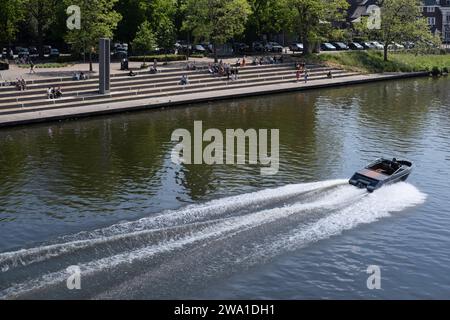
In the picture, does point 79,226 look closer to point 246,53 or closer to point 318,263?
point 318,263

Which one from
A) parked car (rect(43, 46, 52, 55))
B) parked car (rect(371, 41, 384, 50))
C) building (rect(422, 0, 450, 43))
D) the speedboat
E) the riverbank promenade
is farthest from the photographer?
building (rect(422, 0, 450, 43))

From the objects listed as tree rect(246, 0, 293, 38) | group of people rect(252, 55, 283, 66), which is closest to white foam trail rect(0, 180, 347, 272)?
group of people rect(252, 55, 283, 66)

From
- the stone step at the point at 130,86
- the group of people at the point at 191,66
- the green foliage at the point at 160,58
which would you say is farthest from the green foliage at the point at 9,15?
the stone step at the point at 130,86

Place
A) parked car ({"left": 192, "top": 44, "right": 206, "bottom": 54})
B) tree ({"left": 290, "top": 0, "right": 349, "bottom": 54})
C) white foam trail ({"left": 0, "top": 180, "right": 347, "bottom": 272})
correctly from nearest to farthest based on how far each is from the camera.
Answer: white foam trail ({"left": 0, "top": 180, "right": 347, "bottom": 272}) < tree ({"left": 290, "top": 0, "right": 349, "bottom": 54}) < parked car ({"left": 192, "top": 44, "right": 206, "bottom": 54})

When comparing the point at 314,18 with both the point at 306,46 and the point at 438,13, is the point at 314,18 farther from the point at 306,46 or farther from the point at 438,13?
the point at 438,13

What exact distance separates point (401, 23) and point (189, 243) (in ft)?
266

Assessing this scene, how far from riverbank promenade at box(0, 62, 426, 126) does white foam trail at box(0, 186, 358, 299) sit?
27506 millimetres

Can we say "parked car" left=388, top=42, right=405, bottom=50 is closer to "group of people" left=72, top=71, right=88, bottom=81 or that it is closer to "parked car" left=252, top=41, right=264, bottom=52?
"parked car" left=252, top=41, right=264, bottom=52

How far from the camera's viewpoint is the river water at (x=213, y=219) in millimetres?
23062

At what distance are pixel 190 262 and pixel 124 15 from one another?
222ft

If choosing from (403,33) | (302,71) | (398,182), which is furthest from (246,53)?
(398,182)

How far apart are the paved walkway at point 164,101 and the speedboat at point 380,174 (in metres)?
27.2

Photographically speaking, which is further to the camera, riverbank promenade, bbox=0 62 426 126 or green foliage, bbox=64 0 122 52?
green foliage, bbox=64 0 122 52

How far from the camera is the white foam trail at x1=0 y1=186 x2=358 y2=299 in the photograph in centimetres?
2191
